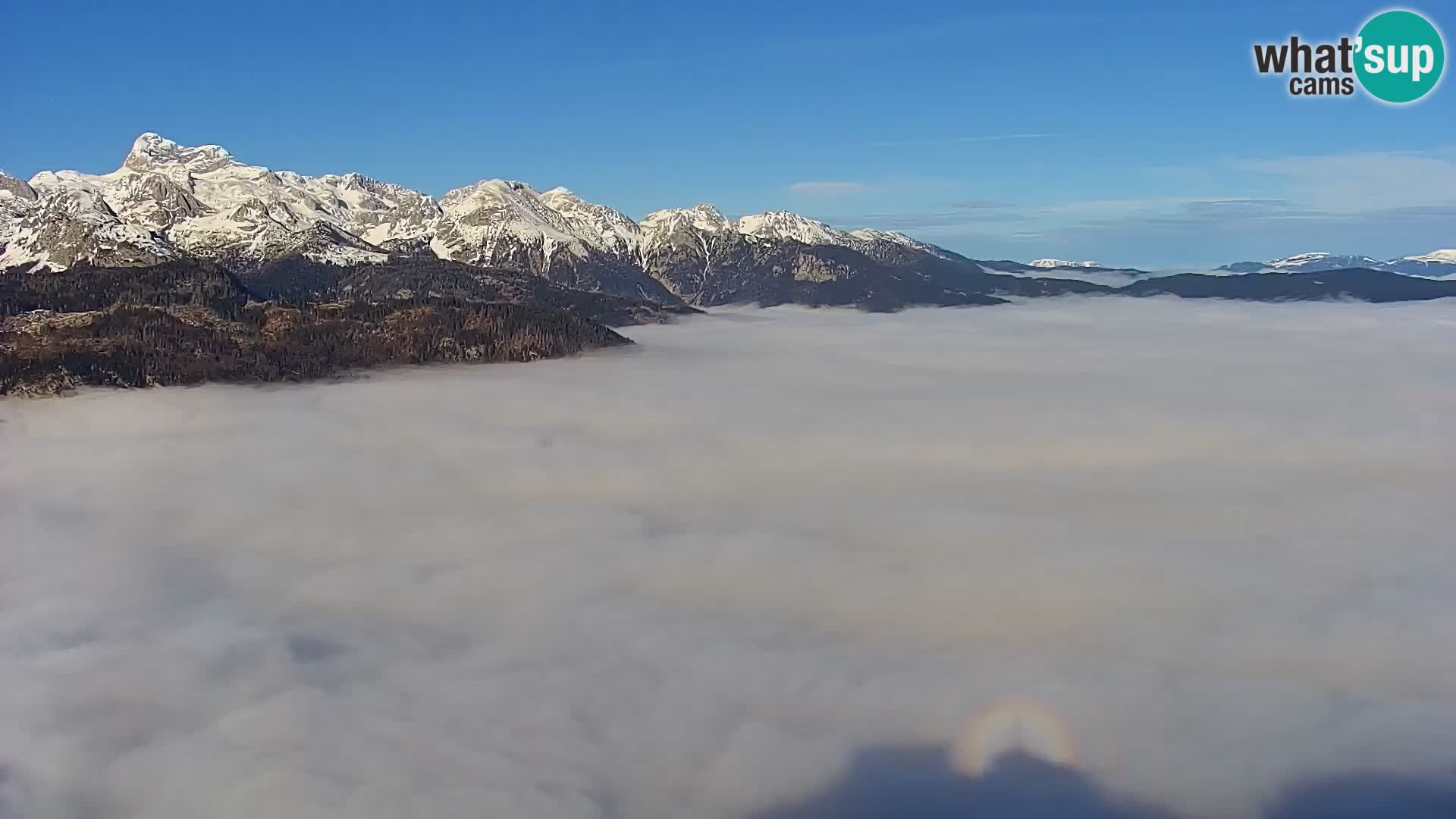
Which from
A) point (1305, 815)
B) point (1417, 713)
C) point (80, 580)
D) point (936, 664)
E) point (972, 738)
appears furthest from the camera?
point (80, 580)

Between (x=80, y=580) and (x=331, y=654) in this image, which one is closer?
(x=331, y=654)

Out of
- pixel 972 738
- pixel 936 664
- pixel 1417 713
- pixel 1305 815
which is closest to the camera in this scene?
pixel 1305 815

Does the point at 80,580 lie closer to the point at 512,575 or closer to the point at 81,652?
the point at 81,652

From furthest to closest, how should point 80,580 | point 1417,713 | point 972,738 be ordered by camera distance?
point 80,580
point 1417,713
point 972,738

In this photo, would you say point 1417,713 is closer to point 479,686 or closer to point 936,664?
point 936,664

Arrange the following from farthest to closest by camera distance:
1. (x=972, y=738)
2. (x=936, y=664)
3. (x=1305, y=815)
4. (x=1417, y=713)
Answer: (x=936, y=664) → (x=1417, y=713) → (x=972, y=738) → (x=1305, y=815)

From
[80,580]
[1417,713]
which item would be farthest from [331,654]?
[1417,713]

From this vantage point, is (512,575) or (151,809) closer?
(151,809)

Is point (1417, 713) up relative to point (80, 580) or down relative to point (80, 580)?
down

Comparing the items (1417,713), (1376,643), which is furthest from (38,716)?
(1376,643)
